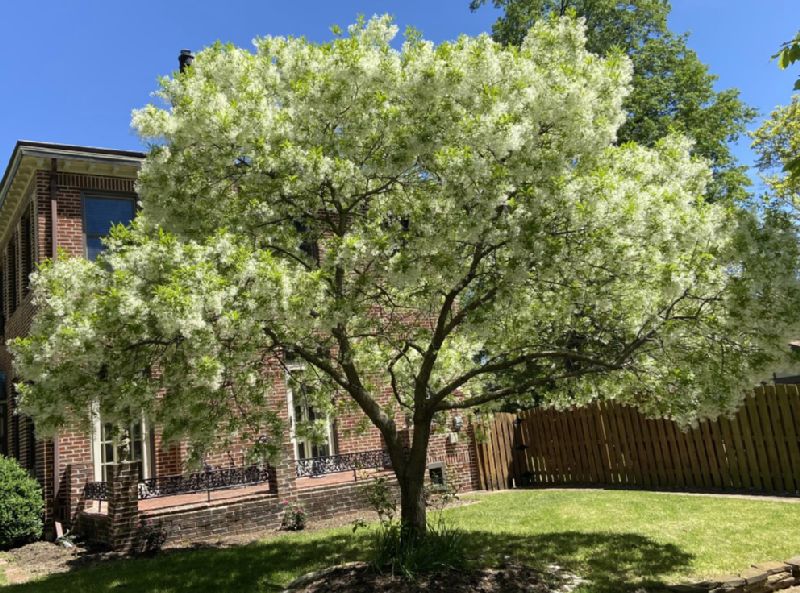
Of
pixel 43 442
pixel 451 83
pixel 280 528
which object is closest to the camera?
pixel 451 83

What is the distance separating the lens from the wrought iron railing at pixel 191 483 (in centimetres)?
1206

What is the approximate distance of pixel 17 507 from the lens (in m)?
12.2

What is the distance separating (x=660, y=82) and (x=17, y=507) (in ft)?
81.7

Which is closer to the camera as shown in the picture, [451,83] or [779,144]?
[451,83]

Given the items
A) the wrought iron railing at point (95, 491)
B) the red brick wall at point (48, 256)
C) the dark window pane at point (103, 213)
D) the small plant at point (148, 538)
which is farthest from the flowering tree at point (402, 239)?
the dark window pane at point (103, 213)

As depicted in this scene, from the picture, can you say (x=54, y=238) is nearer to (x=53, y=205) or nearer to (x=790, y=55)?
(x=53, y=205)

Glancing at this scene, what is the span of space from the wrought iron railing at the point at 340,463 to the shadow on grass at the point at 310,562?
10.3 feet

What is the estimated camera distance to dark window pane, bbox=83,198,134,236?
14.4m

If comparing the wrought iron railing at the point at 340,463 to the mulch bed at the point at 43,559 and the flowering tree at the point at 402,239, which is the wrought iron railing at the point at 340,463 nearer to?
the mulch bed at the point at 43,559

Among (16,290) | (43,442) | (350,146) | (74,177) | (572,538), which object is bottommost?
(572,538)

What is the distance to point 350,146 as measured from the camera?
702cm

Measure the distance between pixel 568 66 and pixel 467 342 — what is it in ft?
14.7

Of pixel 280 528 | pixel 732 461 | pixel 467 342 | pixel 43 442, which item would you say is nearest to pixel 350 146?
pixel 467 342

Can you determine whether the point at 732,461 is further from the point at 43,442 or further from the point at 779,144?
the point at 779,144
